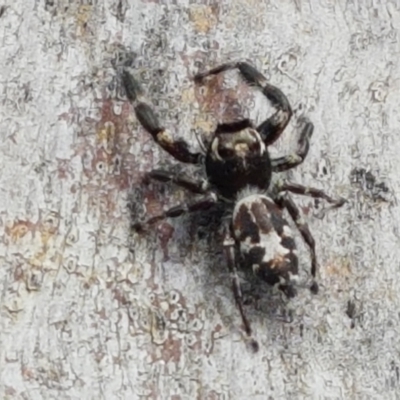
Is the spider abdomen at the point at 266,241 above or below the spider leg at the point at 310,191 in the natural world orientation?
below

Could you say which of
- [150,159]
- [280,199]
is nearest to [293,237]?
[280,199]

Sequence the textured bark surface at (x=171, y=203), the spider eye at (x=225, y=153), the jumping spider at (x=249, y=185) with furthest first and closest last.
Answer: the spider eye at (x=225, y=153) < the jumping spider at (x=249, y=185) < the textured bark surface at (x=171, y=203)

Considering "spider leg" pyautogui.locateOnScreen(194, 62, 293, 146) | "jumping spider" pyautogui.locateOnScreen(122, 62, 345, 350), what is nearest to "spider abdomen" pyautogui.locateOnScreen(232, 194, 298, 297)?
"jumping spider" pyautogui.locateOnScreen(122, 62, 345, 350)

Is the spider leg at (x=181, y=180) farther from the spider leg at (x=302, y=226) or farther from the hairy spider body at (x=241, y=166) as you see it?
the spider leg at (x=302, y=226)

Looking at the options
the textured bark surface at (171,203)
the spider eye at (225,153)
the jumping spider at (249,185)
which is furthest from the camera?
the spider eye at (225,153)

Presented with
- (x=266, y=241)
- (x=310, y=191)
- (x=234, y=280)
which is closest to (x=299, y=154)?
(x=310, y=191)

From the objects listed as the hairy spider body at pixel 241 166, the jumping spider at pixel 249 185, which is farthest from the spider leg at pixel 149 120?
the hairy spider body at pixel 241 166

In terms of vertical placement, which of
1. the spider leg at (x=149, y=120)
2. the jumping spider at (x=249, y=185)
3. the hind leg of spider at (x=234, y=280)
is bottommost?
the hind leg of spider at (x=234, y=280)

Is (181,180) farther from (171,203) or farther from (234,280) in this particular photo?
(234,280)
